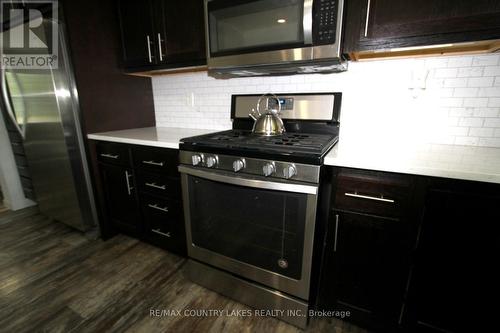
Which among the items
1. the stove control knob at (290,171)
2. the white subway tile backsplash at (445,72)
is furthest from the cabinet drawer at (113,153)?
the white subway tile backsplash at (445,72)

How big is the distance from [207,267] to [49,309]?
3.14ft

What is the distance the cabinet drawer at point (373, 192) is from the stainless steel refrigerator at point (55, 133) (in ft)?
6.50

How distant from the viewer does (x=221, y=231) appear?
1388mm

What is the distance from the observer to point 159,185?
66.1 inches

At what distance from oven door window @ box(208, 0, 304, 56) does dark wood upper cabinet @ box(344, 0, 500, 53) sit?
0.27 m

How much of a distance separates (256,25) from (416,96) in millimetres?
1029

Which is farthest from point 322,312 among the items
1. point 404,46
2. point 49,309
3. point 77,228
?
point 77,228

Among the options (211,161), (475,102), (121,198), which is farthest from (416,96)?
(121,198)

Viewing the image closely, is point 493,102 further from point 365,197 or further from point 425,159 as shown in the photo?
point 365,197

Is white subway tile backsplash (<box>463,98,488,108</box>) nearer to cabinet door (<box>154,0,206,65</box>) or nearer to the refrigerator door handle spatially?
cabinet door (<box>154,0,206,65</box>)

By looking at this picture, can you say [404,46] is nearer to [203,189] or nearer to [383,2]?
[383,2]

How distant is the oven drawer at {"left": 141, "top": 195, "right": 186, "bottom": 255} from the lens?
168cm

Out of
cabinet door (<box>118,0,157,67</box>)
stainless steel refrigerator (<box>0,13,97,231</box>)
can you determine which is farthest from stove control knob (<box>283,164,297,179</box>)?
stainless steel refrigerator (<box>0,13,97,231</box>)

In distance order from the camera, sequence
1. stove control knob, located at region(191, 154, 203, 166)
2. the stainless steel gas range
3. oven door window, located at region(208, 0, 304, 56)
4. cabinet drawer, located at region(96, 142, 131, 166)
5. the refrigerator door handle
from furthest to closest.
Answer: the refrigerator door handle, cabinet drawer, located at region(96, 142, 131, 166), stove control knob, located at region(191, 154, 203, 166), oven door window, located at region(208, 0, 304, 56), the stainless steel gas range
